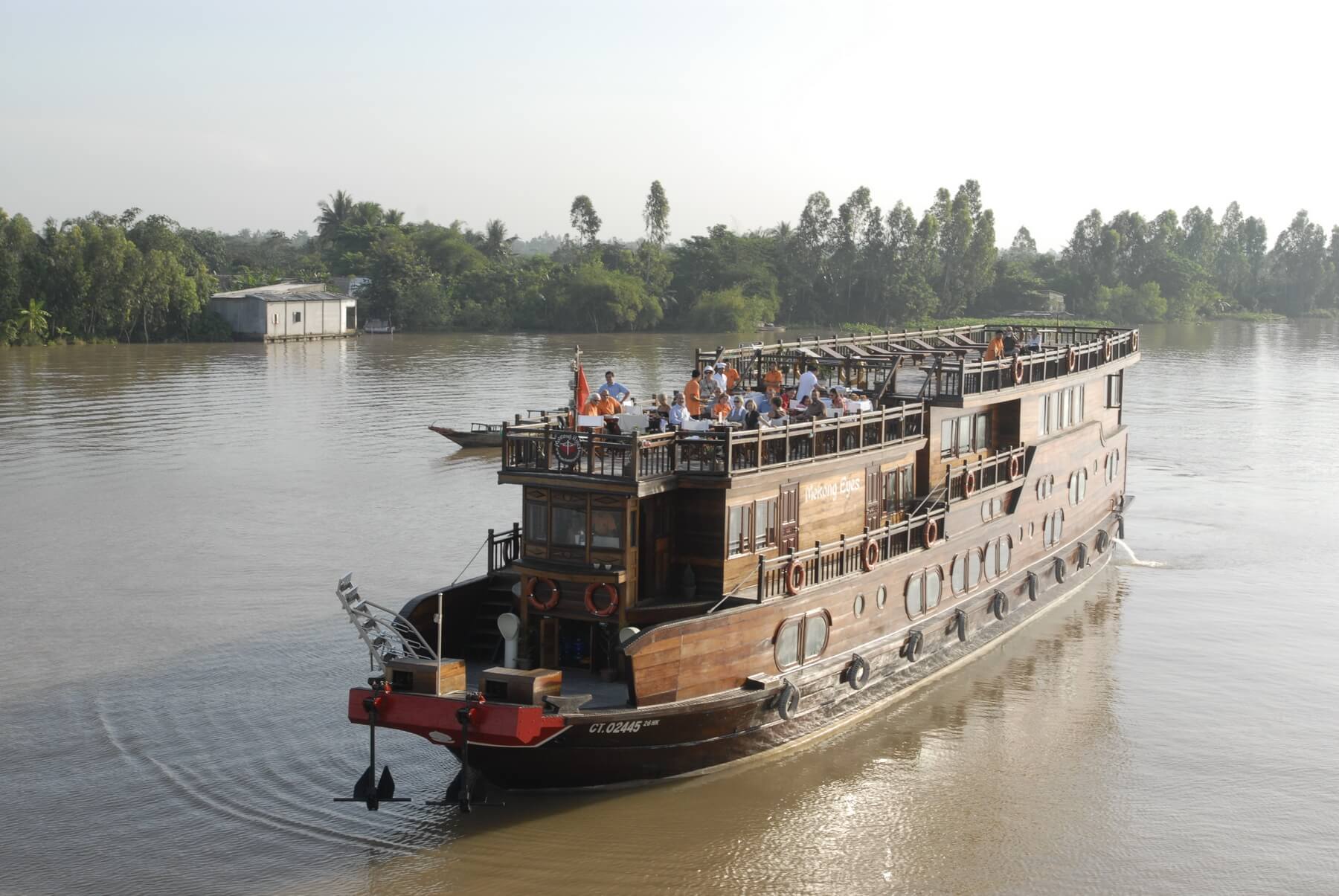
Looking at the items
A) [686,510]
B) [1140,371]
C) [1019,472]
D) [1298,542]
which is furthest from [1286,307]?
[686,510]

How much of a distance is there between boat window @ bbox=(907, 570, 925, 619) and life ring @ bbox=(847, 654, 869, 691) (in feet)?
5.01

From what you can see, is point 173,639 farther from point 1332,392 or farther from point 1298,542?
point 1332,392

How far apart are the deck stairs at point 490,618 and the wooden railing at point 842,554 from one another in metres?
3.17

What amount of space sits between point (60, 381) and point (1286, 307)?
10684 cm

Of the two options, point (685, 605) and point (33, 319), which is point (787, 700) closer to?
point (685, 605)

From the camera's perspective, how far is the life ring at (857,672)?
17.2 m

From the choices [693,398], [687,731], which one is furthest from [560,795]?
[693,398]

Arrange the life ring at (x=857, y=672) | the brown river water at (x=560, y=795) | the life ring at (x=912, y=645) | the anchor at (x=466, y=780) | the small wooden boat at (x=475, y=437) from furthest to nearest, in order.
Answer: the small wooden boat at (x=475, y=437), the life ring at (x=912, y=645), the life ring at (x=857, y=672), the brown river water at (x=560, y=795), the anchor at (x=466, y=780)

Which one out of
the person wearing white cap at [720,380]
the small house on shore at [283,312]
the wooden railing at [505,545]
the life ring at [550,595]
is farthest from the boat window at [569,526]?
the small house on shore at [283,312]

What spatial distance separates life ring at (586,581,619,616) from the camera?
15.2m

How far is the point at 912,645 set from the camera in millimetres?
18484

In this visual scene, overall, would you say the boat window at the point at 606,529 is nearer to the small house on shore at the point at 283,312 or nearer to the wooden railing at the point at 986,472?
the wooden railing at the point at 986,472

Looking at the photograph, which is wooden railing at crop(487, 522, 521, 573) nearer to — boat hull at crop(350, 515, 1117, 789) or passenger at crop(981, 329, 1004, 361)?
boat hull at crop(350, 515, 1117, 789)

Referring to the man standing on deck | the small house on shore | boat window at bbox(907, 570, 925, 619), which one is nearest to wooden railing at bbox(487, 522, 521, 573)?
the man standing on deck
